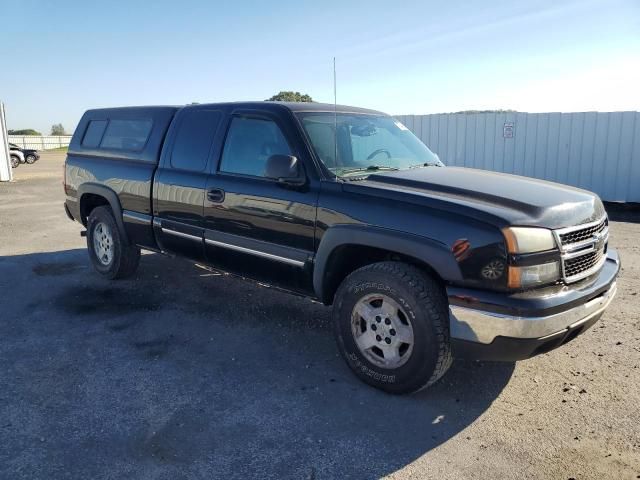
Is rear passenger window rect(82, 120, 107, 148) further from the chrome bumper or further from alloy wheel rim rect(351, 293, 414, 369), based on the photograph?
the chrome bumper

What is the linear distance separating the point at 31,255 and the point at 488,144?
10.9 metres

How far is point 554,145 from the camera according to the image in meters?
12.6

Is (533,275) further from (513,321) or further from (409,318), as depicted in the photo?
(409,318)

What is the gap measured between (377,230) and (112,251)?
3.74 metres

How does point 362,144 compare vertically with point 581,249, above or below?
above

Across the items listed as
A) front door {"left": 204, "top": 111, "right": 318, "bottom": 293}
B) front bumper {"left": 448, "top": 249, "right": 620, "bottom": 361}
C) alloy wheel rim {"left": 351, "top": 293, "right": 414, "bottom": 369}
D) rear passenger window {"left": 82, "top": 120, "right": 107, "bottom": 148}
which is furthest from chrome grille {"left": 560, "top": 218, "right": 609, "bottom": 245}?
rear passenger window {"left": 82, "top": 120, "right": 107, "bottom": 148}

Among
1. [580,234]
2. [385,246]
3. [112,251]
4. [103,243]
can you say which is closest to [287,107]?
[385,246]

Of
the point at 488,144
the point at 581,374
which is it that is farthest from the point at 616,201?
the point at 581,374

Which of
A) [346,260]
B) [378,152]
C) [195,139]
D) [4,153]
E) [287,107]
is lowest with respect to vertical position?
[346,260]

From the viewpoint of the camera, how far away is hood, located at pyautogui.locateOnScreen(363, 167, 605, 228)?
3047 mm

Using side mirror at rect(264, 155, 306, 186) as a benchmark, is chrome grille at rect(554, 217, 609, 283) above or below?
below

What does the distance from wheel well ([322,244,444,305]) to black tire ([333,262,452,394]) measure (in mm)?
161

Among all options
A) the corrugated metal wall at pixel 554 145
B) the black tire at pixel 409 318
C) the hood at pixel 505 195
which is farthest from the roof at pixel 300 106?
the corrugated metal wall at pixel 554 145

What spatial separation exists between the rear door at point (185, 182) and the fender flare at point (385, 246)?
4.75 feet
